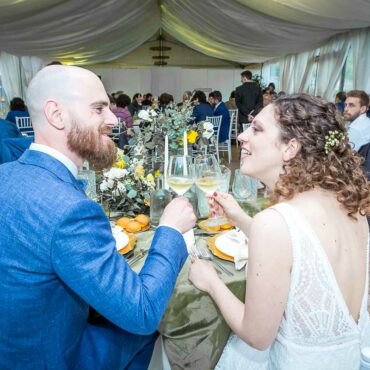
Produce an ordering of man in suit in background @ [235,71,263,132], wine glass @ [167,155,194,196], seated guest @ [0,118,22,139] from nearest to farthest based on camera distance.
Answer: wine glass @ [167,155,194,196] → seated guest @ [0,118,22,139] → man in suit in background @ [235,71,263,132]

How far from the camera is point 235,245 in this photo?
120 centimetres

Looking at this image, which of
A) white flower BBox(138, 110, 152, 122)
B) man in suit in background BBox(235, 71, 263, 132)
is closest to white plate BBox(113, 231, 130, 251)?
white flower BBox(138, 110, 152, 122)

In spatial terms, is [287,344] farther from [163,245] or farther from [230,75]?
[230,75]

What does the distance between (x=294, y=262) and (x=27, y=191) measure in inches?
25.9

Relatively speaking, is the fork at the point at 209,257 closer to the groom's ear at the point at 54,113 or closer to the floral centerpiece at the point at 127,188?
the floral centerpiece at the point at 127,188

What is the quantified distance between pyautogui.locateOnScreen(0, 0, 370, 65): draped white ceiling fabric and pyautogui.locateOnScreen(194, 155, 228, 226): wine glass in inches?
135

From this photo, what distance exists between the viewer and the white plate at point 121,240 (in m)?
1.16

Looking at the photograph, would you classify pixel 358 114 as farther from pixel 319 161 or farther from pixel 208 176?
pixel 319 161

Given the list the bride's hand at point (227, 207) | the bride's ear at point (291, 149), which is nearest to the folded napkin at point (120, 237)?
the bride's hand at point (227, 207)

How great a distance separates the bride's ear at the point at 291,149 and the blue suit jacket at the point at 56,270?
0.44m

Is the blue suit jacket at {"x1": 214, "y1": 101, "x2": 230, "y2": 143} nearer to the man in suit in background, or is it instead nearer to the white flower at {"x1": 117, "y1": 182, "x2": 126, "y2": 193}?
the man in suit in background

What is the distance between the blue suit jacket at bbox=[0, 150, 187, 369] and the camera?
0.70 metres

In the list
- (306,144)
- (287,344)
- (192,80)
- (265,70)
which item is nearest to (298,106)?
(306,144)

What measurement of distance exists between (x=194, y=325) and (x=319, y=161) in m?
0.63
